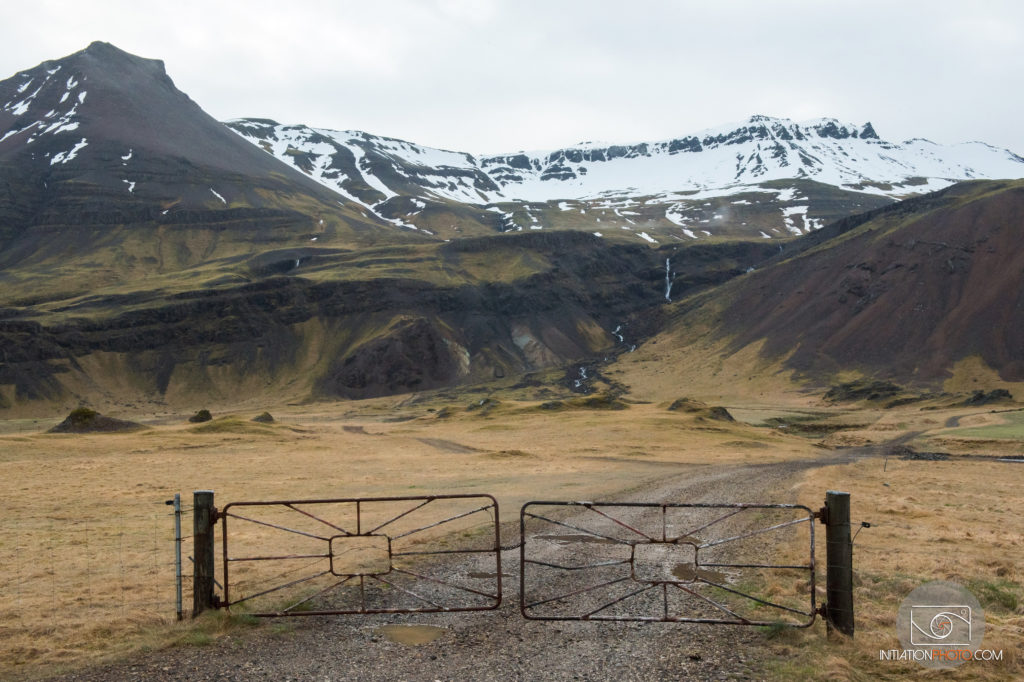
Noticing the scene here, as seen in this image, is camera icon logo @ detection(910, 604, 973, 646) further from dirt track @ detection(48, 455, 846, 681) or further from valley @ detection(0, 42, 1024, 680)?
dirt track @ detection(48, 455, 846, 681)

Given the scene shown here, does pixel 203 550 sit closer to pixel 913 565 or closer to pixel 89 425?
pixel 913 565

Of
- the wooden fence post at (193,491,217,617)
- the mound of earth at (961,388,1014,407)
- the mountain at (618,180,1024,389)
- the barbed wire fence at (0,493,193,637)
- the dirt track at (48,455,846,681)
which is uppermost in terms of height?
the mountain at (618,180,1024,389)

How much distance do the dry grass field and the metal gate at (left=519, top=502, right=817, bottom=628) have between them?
2.66 ft

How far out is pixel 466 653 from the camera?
1042 centimetres

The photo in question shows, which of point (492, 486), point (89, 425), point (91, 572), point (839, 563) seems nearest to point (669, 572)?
point (839, 563)

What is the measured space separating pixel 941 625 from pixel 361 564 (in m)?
10.3

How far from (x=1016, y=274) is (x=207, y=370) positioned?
132 m

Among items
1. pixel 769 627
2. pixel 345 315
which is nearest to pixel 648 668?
pixel 769 627

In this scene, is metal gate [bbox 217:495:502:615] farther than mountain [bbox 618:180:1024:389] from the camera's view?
No

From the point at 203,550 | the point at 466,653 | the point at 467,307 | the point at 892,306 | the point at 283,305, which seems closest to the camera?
the point at 466,653

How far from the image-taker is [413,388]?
13700 cm

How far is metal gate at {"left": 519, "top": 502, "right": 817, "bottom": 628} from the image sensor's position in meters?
11.6

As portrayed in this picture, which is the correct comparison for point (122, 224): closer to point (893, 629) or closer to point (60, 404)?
point (60, 404)

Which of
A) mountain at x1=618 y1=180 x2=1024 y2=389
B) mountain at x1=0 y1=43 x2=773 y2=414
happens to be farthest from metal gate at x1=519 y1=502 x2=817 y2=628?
mountain at x1=0 y1=43 x2=773 y2=414
